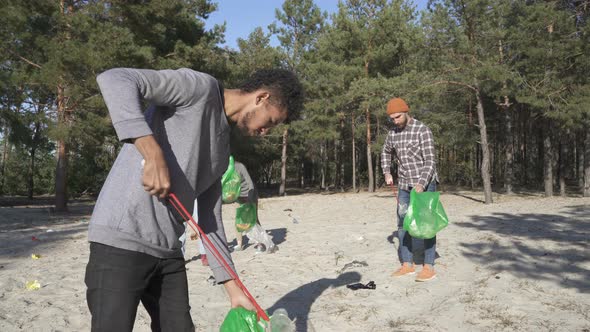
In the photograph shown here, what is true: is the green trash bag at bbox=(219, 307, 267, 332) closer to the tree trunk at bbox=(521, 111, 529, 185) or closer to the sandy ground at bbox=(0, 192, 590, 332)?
the sandy ground at bbox=(0, 192, 590, 332)

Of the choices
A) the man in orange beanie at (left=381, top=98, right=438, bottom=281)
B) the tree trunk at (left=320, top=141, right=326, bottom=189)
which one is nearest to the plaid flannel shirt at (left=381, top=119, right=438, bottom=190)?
the man in orange beanie at (left=381, top=98, right=438, bottom=281)

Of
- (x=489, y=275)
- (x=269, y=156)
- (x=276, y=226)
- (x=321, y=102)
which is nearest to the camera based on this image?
(x=489, y=275)

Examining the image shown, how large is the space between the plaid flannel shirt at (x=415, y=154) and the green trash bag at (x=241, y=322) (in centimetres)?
340

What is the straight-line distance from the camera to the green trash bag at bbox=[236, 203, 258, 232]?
22.2 feet

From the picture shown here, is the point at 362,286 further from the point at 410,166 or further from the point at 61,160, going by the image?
the point at 61,160

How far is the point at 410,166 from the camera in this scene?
17.2ft

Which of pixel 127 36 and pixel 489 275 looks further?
pixel 127 36

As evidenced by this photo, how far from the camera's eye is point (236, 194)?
6.51 m

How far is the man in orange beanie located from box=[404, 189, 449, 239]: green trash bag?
6.3 inches

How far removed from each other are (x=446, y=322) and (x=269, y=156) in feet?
89.5

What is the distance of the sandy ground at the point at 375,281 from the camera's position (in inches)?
155

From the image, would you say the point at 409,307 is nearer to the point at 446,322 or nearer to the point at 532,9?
the point at 446,322

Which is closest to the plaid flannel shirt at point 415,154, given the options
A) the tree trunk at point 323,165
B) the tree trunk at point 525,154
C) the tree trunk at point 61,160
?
the tree trunk at point 61,160

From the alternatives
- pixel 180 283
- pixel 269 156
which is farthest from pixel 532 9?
pixel 269 156
